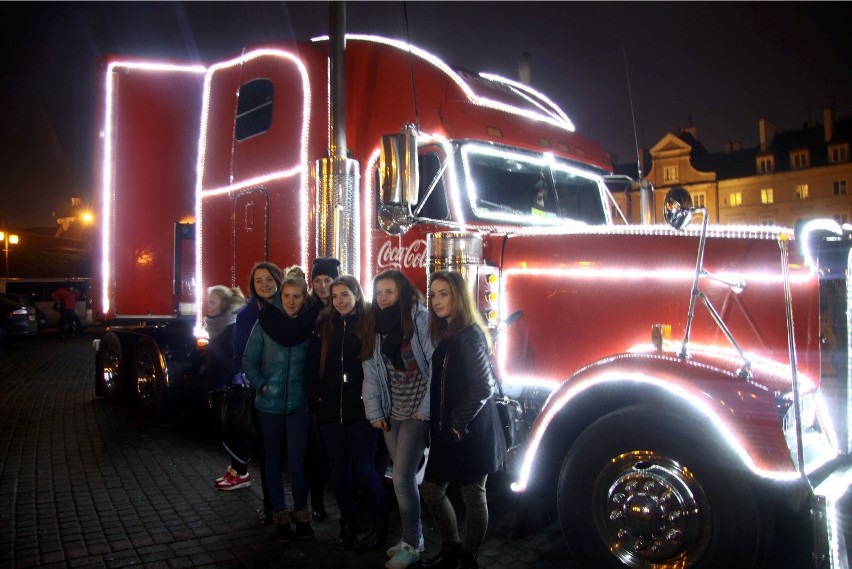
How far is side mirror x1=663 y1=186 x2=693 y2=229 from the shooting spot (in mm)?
3531

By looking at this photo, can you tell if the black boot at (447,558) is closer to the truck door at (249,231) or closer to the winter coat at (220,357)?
the winter coat at (220,357)

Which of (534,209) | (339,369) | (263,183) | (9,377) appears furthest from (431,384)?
(9,377)

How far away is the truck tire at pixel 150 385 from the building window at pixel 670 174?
41.7 metres

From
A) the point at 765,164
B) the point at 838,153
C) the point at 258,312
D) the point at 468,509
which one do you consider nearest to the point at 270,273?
the point at 258,312

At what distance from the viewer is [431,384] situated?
380cm

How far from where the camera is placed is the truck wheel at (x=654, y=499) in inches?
120

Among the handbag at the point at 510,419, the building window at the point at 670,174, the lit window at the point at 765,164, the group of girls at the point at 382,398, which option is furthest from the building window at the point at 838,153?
the group of girls at the point at 382,398

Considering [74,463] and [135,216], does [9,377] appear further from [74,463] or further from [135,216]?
[74,463]

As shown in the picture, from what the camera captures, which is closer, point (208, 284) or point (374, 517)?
point (374, 517)

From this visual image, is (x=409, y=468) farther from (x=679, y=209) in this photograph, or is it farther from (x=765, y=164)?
(x=765, y=164)

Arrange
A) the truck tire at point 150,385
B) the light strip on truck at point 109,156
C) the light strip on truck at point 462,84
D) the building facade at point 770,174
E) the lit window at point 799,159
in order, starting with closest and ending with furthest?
the light strip on truck at point 462,84 < the truck tire at point 150,385 < the light strip on truck at point 109,156 < the building facade at point 770,174 < the lit window at point 799,159

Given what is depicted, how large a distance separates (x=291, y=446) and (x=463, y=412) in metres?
1.49

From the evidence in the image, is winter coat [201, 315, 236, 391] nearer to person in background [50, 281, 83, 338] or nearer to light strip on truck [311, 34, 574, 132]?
light strip on truck [311, 34, 574, 132]

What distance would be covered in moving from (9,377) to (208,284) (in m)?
8.01
